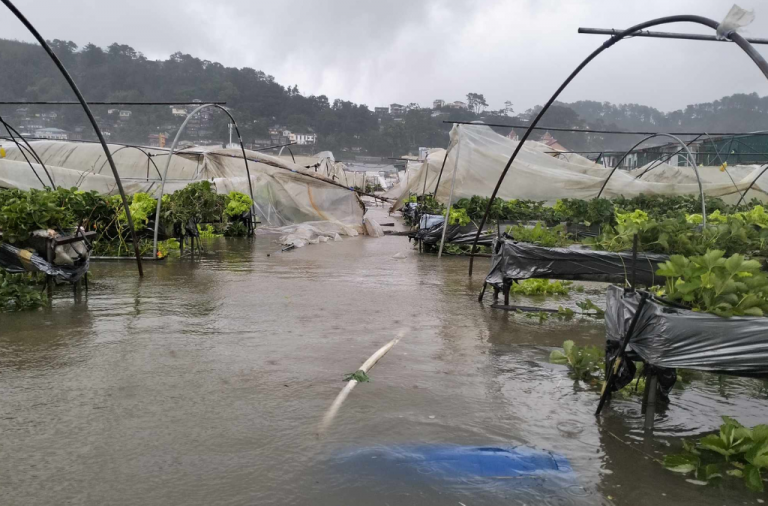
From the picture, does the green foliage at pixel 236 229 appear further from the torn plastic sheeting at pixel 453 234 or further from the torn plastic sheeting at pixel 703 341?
the torn plastic sheeting at pixel 703 341

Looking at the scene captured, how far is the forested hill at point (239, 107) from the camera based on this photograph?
4806 centimetres

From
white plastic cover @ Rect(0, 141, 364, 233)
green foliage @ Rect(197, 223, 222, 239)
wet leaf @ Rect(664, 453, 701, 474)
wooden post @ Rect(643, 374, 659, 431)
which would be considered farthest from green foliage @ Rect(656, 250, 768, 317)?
white plastic cover @ Rect(0, 141, 364, 233)

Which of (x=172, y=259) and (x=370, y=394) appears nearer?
(x=370, y=394)

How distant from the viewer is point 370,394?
4.71 metres

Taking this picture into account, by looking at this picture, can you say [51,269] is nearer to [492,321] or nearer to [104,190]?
[492,321]

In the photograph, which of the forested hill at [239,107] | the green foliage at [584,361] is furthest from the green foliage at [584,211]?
the forested hill at [239,107]

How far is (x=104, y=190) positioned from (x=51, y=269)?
416 inches

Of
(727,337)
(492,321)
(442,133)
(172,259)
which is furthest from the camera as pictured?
(442,133)

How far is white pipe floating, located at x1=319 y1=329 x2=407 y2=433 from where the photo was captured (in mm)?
4160

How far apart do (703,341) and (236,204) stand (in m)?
15.0

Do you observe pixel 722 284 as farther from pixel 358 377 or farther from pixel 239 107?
pixel 239 107

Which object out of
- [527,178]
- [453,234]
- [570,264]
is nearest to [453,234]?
[453,234]

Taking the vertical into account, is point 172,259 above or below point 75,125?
below

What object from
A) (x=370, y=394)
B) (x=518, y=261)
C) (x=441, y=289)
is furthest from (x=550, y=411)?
(x=441, y=289)
